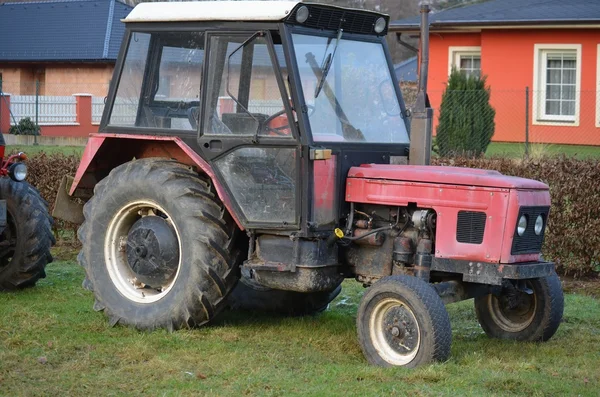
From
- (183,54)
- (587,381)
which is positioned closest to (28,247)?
(183,54)

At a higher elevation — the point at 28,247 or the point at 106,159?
the point at 106,159

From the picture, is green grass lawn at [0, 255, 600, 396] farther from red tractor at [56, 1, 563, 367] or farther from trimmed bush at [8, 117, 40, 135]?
trimmed bush at [8, 117, 40, 135]

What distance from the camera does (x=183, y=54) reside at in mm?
7566

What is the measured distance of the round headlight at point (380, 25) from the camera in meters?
7.64

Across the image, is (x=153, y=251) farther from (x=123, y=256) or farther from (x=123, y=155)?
(x=123, y=155)

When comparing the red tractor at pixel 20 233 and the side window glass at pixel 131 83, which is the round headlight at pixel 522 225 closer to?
the side window glass at pixel 131 83

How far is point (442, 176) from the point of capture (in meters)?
6.76

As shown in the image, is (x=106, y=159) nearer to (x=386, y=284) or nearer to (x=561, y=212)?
(x=386, y=284)

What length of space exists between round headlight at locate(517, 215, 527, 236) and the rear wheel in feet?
6.26

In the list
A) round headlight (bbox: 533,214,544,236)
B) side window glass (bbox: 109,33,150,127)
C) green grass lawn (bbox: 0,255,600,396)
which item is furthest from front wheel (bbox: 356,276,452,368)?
side window glass (bbox: 109,33,150,127)

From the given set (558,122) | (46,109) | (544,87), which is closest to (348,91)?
(558,122)

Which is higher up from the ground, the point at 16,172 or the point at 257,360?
the point at 16,172

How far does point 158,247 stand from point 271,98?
4.57 ft

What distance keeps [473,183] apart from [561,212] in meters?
4.30
